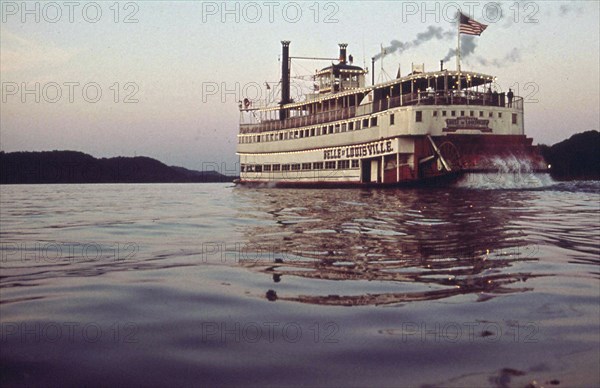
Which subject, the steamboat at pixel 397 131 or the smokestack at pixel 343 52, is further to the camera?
the smokestack at pixel 343 52

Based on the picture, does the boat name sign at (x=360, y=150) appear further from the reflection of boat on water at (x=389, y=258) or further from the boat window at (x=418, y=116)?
the reflection of boat on water at (x=389, y=258)

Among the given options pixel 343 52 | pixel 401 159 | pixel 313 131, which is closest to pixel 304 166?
pixel 313 131

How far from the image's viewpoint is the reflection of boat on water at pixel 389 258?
18.7 ft

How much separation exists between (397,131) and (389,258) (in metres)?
28.2

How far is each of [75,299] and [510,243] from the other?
269 inches

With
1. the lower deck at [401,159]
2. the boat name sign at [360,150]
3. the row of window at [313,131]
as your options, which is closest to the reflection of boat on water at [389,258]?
the lower deck at [401,159]

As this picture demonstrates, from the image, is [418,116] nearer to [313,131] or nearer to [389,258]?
[313,131]

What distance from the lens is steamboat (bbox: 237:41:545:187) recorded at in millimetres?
32406

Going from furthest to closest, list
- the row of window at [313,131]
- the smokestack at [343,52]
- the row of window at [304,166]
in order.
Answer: the smokestack at [343,52] → the row of window at [304,166] → the row of window at [313,131]

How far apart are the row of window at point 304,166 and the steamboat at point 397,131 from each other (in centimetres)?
9

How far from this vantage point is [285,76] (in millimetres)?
56438

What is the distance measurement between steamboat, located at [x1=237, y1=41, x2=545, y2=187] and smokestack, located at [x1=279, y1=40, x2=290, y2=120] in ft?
10.4

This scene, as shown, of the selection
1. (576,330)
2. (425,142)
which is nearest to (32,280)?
(576,330)

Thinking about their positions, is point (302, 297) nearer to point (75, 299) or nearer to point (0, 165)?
point (75, 299)
